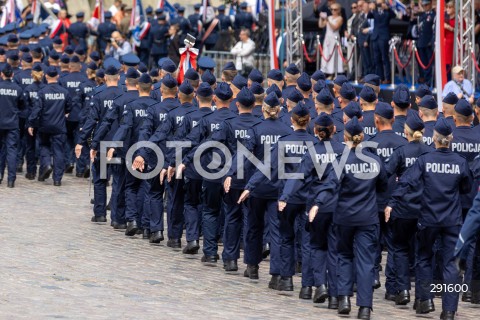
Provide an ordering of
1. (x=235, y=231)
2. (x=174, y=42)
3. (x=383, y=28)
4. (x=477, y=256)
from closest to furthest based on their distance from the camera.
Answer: (x=477, y=256) → (x=235, y=231) → (x=383, y=28) → (x=174, y=42)

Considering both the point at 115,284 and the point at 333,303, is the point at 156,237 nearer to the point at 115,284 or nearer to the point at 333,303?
the point at 115,284

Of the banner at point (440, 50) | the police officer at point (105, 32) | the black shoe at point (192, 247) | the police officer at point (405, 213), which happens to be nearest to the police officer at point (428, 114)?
the police officer at point (405, 213)

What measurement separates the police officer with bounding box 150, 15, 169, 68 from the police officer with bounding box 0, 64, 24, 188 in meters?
11.1

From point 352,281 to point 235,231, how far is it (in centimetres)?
279

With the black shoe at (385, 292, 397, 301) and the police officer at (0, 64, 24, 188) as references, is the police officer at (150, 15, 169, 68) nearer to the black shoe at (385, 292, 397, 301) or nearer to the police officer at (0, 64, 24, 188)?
the police officer at (0, 64, 24, 188)

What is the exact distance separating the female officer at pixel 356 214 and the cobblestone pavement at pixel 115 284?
39 centimetres

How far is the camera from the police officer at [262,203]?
15.7 m

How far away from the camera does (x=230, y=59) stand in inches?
1300

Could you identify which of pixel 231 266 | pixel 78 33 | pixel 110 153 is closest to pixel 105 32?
pixel 78 33

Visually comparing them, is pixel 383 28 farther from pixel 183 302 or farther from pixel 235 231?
pixel 183 302

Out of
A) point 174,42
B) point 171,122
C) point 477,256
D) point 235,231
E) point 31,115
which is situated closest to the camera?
point 477,256

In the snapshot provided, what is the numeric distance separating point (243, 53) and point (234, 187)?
49.2ft

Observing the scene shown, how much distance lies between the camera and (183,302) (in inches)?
571

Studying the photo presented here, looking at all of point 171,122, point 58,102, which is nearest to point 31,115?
point 58,102
